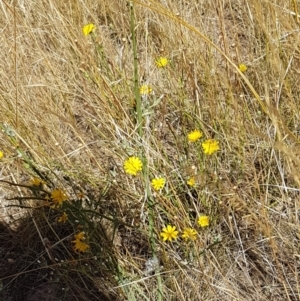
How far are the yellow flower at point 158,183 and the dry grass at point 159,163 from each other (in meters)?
0.04

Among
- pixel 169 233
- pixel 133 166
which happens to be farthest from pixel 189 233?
pixel 133 166

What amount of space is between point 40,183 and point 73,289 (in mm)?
337

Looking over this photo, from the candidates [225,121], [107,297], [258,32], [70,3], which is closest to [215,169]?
[225,121]

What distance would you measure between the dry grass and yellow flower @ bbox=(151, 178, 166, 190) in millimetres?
40

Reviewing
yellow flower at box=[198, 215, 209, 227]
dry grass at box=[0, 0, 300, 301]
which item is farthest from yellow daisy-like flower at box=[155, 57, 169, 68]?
yellow flower at box=[198, 215, 209, 227]

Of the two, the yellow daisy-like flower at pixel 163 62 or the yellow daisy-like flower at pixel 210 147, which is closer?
the yellow daisy-like flower at pixel 210 147

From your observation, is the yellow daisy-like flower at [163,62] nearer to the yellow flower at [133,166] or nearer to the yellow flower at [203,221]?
the yellow flower at [133,166]

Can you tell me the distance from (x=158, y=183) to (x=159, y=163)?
0.10 m

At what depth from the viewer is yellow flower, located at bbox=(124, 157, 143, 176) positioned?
49.5 inches

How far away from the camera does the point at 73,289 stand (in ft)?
4.32

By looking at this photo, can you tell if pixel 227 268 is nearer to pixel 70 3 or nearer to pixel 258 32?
pixel 258 32

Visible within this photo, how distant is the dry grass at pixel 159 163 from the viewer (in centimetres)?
125

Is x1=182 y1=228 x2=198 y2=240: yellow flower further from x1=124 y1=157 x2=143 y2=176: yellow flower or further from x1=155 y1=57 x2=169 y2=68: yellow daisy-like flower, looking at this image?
x1=155 y1=57 x2=169 y2=68: yellow daisy-like flower

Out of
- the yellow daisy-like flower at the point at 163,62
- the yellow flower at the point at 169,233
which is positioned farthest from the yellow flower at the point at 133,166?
the yellow daisy-like flower at the point at 163,62
